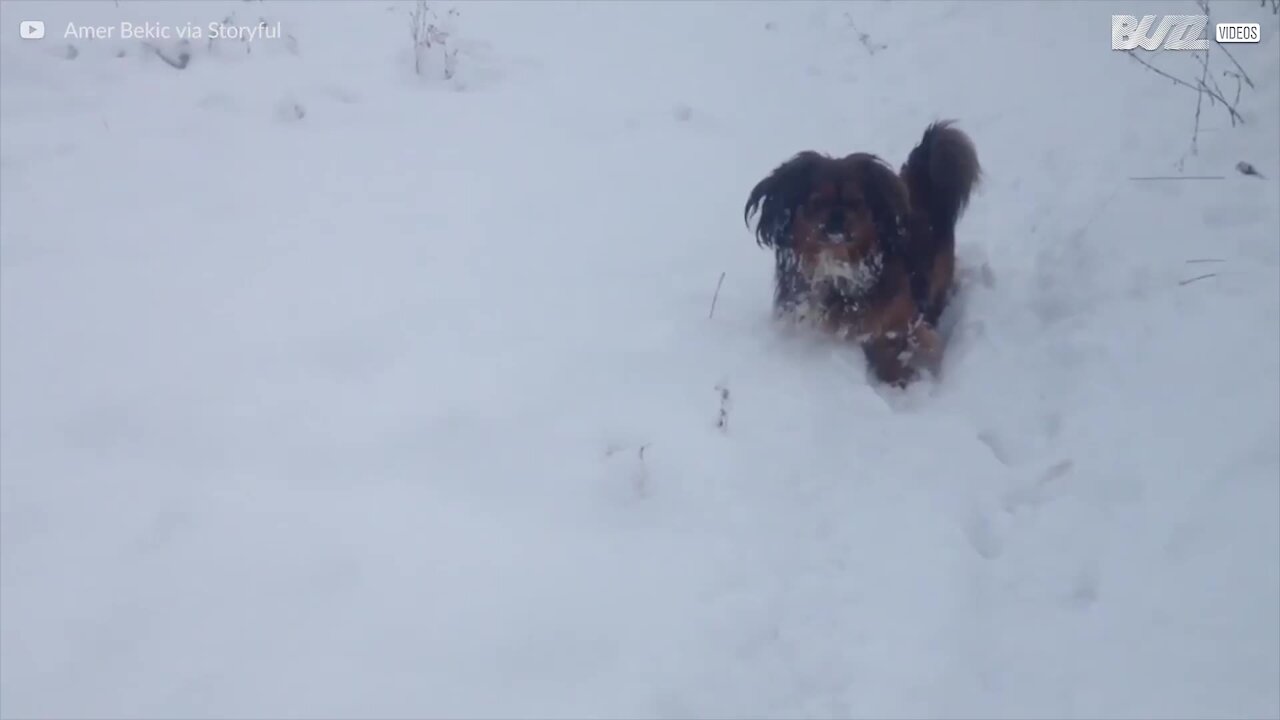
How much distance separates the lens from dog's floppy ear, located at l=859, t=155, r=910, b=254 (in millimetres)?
3322

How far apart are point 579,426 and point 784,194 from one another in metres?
1.23

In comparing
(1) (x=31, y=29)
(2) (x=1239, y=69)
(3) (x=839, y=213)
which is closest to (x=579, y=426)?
(3) (x=839, y=213)

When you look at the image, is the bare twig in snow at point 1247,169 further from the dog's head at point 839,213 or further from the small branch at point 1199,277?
the dog's head at point 839,213

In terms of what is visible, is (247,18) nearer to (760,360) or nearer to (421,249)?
(421,249)

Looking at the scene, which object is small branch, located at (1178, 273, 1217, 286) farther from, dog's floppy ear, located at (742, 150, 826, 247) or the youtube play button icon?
the youtube play button icon

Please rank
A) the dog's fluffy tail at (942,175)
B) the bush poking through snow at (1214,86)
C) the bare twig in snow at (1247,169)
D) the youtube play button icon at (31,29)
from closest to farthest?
the dog's fluffy tail at (942,175)
the bare twig in snow at (1247,169)
the bush poking through snow at (1214,86)
the youtube play button icon at (31,29)

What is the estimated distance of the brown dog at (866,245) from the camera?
10.9 ft

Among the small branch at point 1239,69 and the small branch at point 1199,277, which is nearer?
the small branch at point 1199,277

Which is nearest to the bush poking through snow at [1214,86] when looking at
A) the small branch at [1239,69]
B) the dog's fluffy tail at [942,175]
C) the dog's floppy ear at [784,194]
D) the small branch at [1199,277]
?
the small branch at [1239,69]

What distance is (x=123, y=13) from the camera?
5441mm

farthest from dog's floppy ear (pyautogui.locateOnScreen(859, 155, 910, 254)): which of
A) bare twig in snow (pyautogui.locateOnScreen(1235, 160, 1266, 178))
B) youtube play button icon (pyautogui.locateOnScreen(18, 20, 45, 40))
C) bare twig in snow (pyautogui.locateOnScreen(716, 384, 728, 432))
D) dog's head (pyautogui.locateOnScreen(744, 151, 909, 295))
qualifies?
youtube play button icon (pyautogui.locateOnScreen(18, 20, 45, 40))

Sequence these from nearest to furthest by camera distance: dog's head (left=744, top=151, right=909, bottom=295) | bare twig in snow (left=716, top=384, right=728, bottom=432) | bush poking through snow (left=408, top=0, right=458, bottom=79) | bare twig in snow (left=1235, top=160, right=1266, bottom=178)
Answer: bare twig in snow (left=716, top=384, right=728, bottom=432) < dog's head (left=744, top=151, right=909, bottom=295) < bare twig in snow (left=1235, top=160, right=1266, bottom=178) < bush poking through snow (left=408, top=0, right=458, bottom=79)

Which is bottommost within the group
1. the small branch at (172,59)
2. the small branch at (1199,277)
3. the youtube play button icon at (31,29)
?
the small branch at (1199,277)

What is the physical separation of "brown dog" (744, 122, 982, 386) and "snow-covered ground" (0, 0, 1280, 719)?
0.53ft
